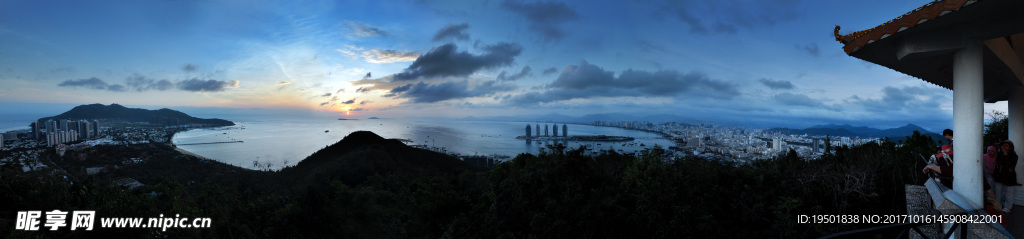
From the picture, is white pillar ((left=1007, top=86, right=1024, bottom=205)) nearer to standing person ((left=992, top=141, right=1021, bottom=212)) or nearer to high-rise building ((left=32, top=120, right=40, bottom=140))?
standing person ((left=992, top=141, right=1021, bottom=212))

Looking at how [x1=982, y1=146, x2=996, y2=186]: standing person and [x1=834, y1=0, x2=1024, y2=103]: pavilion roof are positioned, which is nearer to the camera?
[x1=834, y1=0, x2=1024, y2=103]: pavilion roof

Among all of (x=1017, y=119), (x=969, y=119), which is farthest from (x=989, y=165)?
(x=1017, y=119)

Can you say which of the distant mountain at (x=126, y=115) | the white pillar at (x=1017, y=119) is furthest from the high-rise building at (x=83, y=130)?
the white pillar at (x=1017, y=119)

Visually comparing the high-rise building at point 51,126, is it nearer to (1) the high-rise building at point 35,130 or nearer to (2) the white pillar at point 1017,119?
(1) the high-rise building at point 35,130

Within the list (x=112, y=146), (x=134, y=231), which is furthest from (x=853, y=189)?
(x=112, y=146)

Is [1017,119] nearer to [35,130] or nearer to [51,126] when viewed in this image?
[51,126]

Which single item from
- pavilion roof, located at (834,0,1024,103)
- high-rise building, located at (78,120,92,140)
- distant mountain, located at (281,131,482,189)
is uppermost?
pavilion roof, located at (834,0,1024,103)

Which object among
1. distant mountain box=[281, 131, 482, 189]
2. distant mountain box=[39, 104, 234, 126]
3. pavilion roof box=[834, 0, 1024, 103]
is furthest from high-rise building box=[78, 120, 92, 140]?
pavilion roof box=[834, 0, 1024, 103]

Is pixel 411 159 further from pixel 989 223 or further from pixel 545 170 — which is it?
pixel 989 223
